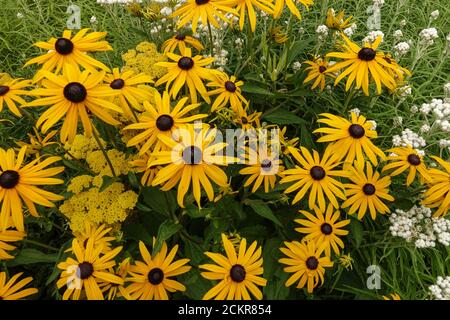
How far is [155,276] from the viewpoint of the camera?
1.32 metres

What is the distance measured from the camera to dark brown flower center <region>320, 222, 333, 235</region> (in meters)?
1.48

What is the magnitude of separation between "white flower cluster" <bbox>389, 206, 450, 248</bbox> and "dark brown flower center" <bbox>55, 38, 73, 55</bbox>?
1.36 metres

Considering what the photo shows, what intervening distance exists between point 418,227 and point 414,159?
0.94 feet

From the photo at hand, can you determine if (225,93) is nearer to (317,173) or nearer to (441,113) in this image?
(317,173)

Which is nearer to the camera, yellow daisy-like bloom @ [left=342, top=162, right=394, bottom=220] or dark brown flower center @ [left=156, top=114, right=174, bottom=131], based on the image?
dark brown flower center @ [left=156, top=114, right=174, bottom=131]

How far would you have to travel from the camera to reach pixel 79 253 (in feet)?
4.13

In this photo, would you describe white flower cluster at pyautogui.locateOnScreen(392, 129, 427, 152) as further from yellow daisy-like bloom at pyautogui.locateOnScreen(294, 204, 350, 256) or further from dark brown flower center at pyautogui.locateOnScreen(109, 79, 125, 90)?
dark brown flower center at pyautogui.locateOnScreen(109, 79, 125, 90)

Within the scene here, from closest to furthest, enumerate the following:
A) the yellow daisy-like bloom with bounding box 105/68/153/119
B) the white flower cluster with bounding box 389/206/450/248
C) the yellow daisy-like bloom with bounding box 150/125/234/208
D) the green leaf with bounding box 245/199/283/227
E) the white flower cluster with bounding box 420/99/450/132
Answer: the yellow daisy-like bloom with bounding box 150/125/234/208 → the yellow daisy-like bloom with bounding box 105/68/153/119 → the green leaf with bounding box 245/199/283/227 → the white flower cluster with bounding box 389/206/450/248 → the white flower cluster with bounding box 420/99/450/132

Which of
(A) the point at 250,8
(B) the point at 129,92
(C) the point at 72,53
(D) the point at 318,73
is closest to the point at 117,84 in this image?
(B) the point at 129,92

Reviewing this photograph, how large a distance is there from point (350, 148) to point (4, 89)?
126 cm

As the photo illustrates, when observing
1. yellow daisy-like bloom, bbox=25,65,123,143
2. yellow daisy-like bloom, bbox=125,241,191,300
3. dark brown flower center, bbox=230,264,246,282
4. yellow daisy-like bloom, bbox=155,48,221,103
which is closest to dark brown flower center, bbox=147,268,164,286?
yellow daisy-like bloom, bbox=125,241,191,300

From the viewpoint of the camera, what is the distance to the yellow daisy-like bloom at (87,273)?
122cm

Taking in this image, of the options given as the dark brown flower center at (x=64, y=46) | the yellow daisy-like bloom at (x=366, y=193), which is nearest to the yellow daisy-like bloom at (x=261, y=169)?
the yellow daisy-like bloom at (x=366, y=193)

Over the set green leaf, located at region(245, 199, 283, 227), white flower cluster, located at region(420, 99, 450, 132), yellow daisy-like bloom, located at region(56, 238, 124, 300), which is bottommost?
yellow daisy-like bloom, located at region(56, 238, 124, 300)
